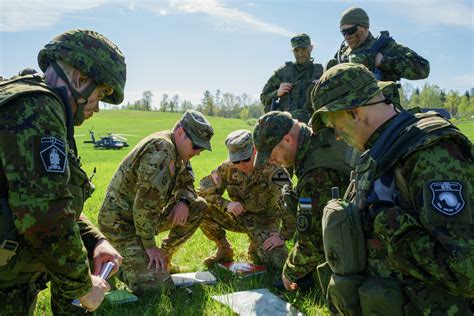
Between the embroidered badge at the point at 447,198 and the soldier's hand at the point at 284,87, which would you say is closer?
the embroidered badge at the point at 447,198

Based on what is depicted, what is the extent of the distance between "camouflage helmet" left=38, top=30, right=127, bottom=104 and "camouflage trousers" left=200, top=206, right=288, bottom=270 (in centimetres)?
332

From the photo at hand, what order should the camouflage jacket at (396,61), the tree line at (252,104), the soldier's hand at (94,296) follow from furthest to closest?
the tree line at (252,104)
the camouflage jacket at (396,61)
the soldier's hand at (94,296)

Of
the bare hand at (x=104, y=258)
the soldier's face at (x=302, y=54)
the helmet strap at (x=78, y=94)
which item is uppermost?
the soldier's face at (x=302, y=54)

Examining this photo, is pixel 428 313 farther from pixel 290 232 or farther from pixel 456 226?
pixel 290 232

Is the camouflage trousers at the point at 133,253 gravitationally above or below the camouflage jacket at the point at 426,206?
below

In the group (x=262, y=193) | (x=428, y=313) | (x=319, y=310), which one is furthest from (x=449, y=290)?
(x=262, y=193)

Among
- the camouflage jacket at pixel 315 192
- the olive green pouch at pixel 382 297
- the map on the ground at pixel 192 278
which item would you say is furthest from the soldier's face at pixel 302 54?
the olive green pouch at pixel 382 297

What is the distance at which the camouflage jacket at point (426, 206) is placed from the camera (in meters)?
2.18

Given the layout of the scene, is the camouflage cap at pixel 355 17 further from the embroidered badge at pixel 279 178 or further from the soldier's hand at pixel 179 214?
the soldier's hand at pixel 179 214

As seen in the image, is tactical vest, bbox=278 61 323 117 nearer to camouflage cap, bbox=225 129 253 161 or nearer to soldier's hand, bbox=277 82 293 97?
soldier's hand, bbox=277 82 293 97

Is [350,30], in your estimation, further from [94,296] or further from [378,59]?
[94,296]

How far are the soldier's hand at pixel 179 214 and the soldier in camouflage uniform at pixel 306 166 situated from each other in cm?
149

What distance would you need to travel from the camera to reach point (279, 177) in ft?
19.7

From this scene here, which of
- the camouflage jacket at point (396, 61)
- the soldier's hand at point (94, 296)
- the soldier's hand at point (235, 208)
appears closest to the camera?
the soldier's hand at point (94, 296)
